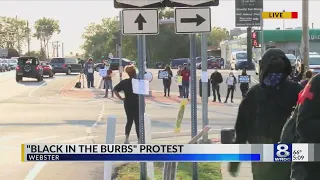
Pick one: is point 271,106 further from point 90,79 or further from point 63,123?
point 90,79

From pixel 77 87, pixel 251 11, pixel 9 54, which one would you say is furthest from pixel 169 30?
pixel 77 87

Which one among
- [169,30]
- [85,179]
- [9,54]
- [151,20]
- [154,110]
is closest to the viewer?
[151,20]

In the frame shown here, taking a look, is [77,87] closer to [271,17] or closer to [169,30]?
[271,17]

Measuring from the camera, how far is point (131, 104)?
11.4m

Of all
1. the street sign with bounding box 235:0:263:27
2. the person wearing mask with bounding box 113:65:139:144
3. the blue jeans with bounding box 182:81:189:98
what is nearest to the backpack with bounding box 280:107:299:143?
the person wearing mask with bounding box 113:65:139:144

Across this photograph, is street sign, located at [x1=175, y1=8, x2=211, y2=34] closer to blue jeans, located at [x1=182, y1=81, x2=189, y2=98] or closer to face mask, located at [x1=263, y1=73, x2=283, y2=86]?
face mask, located at [x1=263, y1=73, x2=283, y2=86]

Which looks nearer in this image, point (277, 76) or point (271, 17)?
point (277, 76)

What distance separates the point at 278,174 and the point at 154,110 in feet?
54.9

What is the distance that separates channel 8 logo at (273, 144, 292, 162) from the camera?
375 cm

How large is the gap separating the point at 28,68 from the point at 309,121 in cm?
3752

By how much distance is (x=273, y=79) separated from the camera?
4.35 metres

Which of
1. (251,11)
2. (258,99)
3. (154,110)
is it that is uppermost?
(251,11)

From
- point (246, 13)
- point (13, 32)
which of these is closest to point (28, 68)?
point (246, 13)

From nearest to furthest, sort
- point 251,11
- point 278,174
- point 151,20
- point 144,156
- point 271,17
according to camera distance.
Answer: point 278,174
point 144,156
point 151,20
point 271,17
point 251,11
